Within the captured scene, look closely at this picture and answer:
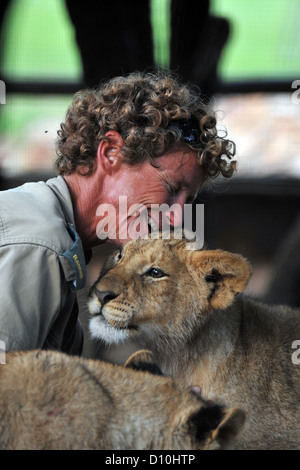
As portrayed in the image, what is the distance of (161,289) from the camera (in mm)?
2230

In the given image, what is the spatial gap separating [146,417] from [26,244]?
92 centimetres

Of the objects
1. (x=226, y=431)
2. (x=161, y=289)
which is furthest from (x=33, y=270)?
(x=226, y=431)

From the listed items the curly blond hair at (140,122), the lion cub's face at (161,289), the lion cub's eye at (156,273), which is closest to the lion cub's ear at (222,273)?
the lion cub's face at (161,289)

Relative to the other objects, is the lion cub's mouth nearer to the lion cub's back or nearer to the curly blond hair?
the curly blond hair

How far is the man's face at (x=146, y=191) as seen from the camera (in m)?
2.40

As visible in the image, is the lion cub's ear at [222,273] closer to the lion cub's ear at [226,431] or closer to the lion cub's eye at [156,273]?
the lion cub's eye at [156,273]

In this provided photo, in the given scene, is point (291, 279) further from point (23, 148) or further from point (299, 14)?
point (23, 148)

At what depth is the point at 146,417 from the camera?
0.93 metres

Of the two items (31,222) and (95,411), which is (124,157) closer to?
(31,222)

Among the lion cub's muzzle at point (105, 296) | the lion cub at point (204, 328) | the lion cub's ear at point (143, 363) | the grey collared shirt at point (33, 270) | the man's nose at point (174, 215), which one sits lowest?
the lion cub at point (204, 328)

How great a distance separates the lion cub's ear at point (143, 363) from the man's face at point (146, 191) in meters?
1.28

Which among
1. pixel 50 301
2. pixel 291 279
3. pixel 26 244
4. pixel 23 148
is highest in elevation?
pixel 26 244

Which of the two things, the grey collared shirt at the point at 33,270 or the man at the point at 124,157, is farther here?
the man at the point at 124,157

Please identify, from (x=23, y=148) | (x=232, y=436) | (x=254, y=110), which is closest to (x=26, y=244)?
(x=232, y=436)
